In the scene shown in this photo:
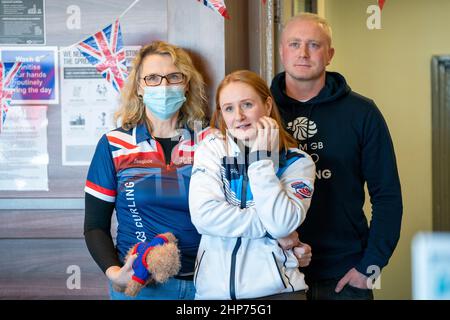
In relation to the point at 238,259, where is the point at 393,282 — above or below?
below

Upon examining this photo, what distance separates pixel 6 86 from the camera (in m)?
1.72

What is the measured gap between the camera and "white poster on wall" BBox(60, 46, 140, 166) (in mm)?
1686

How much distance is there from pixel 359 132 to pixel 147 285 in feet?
1.75

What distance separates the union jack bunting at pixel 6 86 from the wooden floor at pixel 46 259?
0.27 metres

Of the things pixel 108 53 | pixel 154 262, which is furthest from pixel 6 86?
pixel 154 262

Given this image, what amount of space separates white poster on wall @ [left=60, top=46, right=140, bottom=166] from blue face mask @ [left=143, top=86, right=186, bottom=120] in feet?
1.17

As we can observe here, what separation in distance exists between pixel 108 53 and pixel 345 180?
70cm

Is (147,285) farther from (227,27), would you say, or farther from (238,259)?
(227,27)

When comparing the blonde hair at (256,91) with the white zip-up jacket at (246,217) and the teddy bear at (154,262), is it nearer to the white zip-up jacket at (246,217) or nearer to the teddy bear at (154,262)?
the white zip-up jacket at (246,217)

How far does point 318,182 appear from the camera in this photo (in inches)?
53.7

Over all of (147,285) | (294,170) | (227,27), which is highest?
(227,27)
